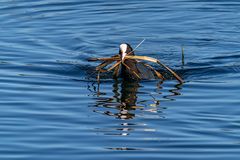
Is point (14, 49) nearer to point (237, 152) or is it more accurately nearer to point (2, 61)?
point (2, 61)

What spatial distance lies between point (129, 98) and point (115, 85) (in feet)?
2.79

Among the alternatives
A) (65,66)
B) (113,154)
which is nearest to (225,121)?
(113,154)

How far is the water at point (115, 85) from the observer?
9.19 meters

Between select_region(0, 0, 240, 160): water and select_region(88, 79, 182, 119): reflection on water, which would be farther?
select_region(88, 79, 182, 119): reflection on water

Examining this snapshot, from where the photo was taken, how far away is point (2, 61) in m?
14.2

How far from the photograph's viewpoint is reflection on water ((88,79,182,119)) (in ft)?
35.9

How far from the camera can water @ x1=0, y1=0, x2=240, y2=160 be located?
9.19 m

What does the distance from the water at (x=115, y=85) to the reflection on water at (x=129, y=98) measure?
15mm

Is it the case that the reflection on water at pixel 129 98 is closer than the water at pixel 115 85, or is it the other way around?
the water at pixel 115 85

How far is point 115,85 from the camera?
499 inches

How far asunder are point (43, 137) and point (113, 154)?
109 cm

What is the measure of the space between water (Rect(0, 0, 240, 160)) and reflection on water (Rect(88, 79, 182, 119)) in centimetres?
2

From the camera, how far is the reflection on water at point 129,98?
1094 cm

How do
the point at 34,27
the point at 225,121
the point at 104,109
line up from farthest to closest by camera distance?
the point at 34,27
the point at 104,109
the point at 225,121
